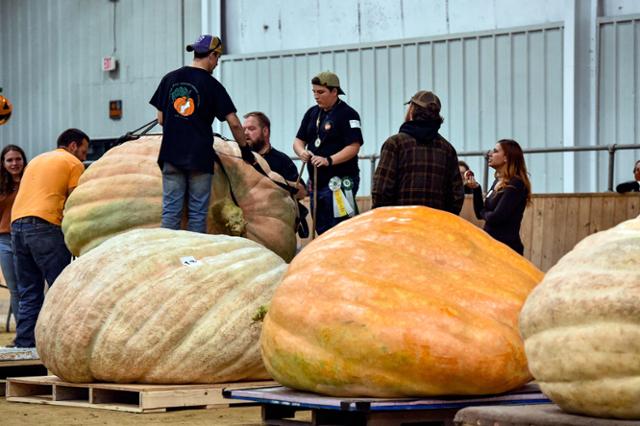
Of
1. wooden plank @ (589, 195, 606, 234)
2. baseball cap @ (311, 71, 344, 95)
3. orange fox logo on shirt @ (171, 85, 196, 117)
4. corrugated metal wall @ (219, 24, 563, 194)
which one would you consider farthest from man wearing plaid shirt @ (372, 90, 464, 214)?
corrugated metal wall @ (219, 24, 563, 194)

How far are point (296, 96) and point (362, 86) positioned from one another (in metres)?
1.12

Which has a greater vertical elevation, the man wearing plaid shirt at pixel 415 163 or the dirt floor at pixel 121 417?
the man wearing plaid shirt at pixel 415 163

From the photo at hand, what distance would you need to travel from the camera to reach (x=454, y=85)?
1508cm

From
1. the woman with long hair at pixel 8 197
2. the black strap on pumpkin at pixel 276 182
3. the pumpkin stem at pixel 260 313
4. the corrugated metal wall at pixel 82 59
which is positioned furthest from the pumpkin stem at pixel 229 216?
the corrugated metal wall at pixel 82 59

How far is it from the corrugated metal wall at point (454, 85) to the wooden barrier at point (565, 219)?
2.10 m

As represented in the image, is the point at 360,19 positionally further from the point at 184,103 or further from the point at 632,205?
the point at 184,103

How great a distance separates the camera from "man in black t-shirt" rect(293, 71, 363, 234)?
9.26 m

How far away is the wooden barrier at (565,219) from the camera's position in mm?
11391

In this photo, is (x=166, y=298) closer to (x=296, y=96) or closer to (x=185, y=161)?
(x=185, y=161)

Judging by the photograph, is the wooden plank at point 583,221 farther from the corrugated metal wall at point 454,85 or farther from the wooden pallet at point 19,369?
the wooden pallet at point 19,369

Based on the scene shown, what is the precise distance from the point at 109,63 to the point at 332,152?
10.1m

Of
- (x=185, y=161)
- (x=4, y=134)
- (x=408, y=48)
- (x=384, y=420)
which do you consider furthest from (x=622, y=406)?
(x=4, y=134)

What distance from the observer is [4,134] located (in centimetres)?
2020

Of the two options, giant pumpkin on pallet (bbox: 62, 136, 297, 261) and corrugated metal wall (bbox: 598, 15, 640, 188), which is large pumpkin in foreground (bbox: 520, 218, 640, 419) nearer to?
giant pumpkin on pallet (bbox: 62, 136, 297, 261)
